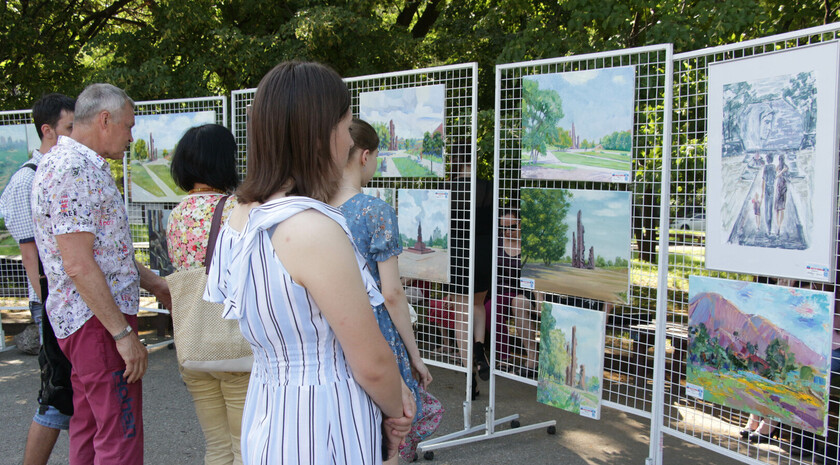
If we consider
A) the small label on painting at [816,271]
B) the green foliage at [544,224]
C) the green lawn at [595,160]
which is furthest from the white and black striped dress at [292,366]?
the green foliage at [544,224]

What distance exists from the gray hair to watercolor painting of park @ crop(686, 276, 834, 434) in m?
2.87

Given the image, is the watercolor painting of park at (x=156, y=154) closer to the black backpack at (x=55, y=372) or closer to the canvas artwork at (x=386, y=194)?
the canvas artwork at (x=386, y=194)

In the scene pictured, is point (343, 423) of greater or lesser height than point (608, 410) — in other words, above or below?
above

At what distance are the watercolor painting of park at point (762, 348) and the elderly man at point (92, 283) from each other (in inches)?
105

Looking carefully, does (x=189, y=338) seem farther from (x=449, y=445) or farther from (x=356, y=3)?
(x=356, y=3)

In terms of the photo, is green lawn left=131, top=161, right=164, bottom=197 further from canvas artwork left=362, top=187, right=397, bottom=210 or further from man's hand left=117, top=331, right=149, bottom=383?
man's hand left=117, top=331, right=149, bottom=383

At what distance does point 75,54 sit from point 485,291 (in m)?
7.76

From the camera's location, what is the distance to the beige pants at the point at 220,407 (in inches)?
96.3

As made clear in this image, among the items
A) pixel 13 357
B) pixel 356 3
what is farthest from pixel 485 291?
A: pixel 13 357

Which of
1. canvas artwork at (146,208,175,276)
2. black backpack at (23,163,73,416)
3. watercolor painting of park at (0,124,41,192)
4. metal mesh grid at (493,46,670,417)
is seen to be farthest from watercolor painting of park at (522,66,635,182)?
watercolor painting of park at (0,124,41,192)

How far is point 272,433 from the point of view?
1415 millimetres

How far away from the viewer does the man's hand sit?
2.50 m

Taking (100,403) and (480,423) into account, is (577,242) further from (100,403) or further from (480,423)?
(100,403)

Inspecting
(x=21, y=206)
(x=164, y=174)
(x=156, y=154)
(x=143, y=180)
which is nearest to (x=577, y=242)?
(x=21, y=206)
